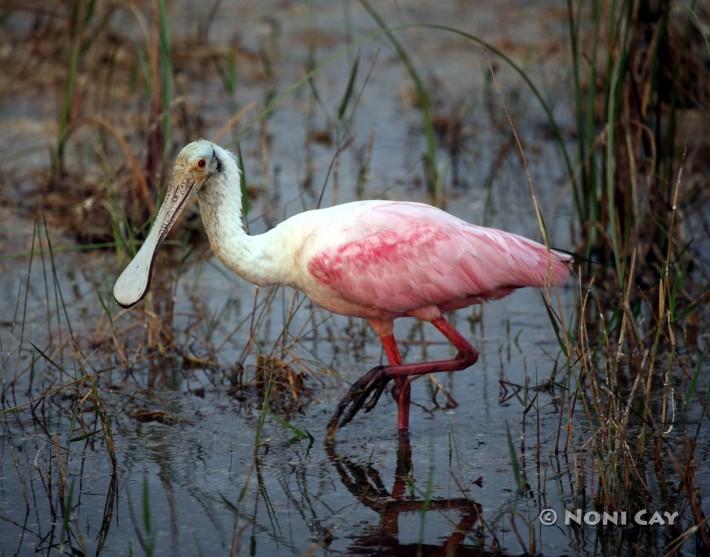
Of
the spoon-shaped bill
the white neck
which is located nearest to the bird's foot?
the white neck

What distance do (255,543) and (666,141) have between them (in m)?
3.09

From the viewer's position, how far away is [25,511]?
433cm

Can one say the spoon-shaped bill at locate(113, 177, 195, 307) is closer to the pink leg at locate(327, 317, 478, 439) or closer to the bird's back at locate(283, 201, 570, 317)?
the bird's back at locate(283, 201, 570, 317)

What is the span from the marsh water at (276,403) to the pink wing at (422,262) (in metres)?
0.25

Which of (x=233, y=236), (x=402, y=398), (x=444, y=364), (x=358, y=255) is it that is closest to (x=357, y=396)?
(x=402, y=398)

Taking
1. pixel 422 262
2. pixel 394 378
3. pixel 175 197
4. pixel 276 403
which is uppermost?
pixel 175 197

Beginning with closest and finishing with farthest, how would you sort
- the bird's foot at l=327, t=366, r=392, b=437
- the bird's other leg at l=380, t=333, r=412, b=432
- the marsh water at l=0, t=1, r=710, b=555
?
the marsh water at l=0, t=1, r=710, b=555 < the bird's foot at l=327, t=366, r=392, b=437 < the bird's other leg at l=380, t=333, r=412, b=432

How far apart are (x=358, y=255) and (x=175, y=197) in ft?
2.40

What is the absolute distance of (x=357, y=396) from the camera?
16.7 ft

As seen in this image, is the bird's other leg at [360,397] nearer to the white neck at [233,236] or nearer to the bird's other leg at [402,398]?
the bird's other leg at [402,398]

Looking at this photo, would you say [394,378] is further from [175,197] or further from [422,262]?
[175,197]

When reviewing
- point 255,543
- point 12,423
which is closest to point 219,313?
point 12,423

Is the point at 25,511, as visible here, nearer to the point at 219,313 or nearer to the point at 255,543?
the point at 255,543

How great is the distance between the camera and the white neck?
507 centimetres
